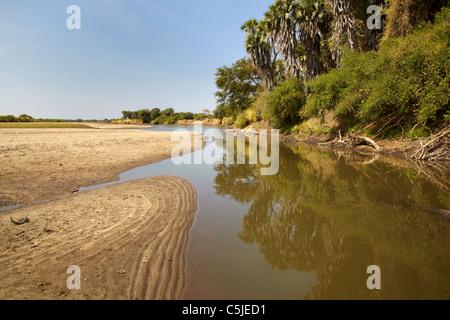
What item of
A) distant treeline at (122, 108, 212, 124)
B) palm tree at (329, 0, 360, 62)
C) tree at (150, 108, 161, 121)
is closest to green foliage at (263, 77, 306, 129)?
palm tree at (329, 0, 360, 62)

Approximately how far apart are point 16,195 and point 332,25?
29.6 metres

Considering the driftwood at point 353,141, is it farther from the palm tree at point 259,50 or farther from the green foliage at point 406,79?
the palm tree at point 259,50

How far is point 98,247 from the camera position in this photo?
3.67 m

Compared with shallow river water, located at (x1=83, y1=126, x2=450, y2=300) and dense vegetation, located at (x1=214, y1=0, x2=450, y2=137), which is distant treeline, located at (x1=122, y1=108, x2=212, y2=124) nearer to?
dense vegetation, located at (x1=214, y1=0, x2=450, y2=137)

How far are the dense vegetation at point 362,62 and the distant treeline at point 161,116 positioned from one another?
6187 cm

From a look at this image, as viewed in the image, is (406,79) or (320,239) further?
(406,79)

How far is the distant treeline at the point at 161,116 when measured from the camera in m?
97.0

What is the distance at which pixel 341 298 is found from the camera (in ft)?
8.91

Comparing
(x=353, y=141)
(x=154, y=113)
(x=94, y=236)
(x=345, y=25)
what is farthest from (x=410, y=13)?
(x=154, y=113)

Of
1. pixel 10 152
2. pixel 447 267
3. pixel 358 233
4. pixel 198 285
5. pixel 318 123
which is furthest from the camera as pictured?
pixel 318 123

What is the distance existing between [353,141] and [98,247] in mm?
17680

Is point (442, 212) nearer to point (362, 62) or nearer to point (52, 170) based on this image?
point (52, 170)
